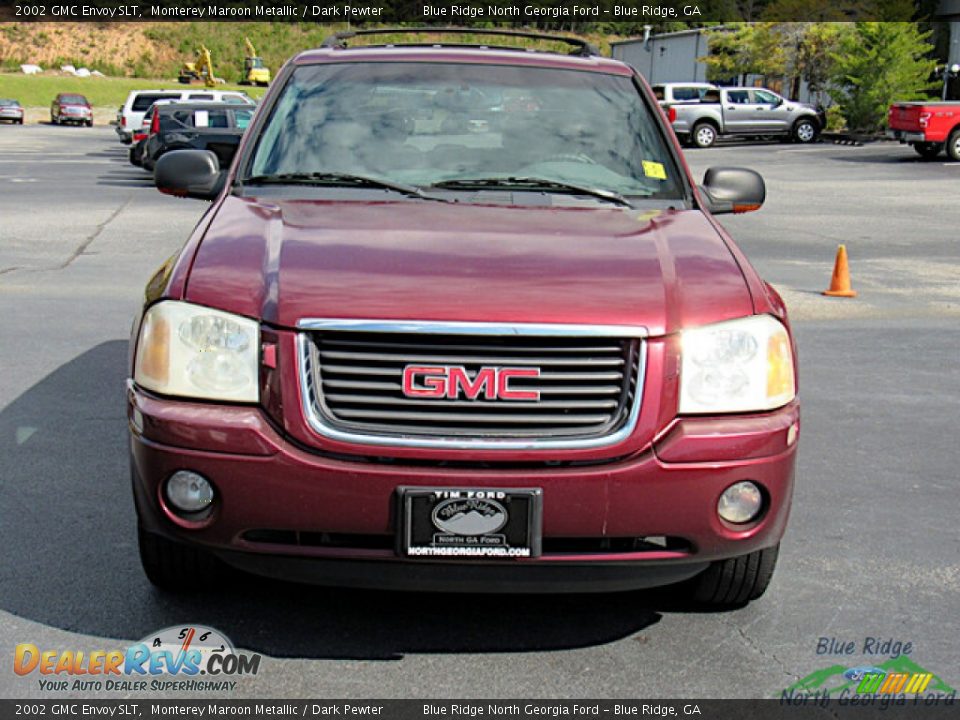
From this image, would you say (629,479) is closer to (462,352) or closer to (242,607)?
(462,352)

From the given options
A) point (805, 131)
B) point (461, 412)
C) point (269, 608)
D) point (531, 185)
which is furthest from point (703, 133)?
point (461, 412)

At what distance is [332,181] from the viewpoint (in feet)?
15.5

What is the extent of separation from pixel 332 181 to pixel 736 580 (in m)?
2.01

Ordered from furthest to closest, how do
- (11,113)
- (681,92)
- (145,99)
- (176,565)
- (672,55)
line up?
(672,55) → (11,113) → (681,92) → (145,99) → (176,565)

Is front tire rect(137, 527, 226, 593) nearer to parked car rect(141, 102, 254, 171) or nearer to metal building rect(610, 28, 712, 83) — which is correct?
parked car rect(141, 102, 254, 171)

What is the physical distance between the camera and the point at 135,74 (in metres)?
127

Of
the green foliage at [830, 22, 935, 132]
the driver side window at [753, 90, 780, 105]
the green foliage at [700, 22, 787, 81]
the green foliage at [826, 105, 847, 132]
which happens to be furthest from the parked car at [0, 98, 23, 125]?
the green foliage at [830, 22, 935, 132]

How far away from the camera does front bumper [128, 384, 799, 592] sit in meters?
3.47

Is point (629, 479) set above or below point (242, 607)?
above

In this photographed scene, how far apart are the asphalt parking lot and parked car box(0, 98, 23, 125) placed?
56.7m

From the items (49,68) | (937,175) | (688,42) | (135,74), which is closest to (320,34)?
(135,74)

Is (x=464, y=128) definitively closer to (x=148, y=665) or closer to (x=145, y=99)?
(x=148, y=665)

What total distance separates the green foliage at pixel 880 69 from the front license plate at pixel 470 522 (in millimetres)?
39127

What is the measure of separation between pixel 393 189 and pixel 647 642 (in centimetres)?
183
